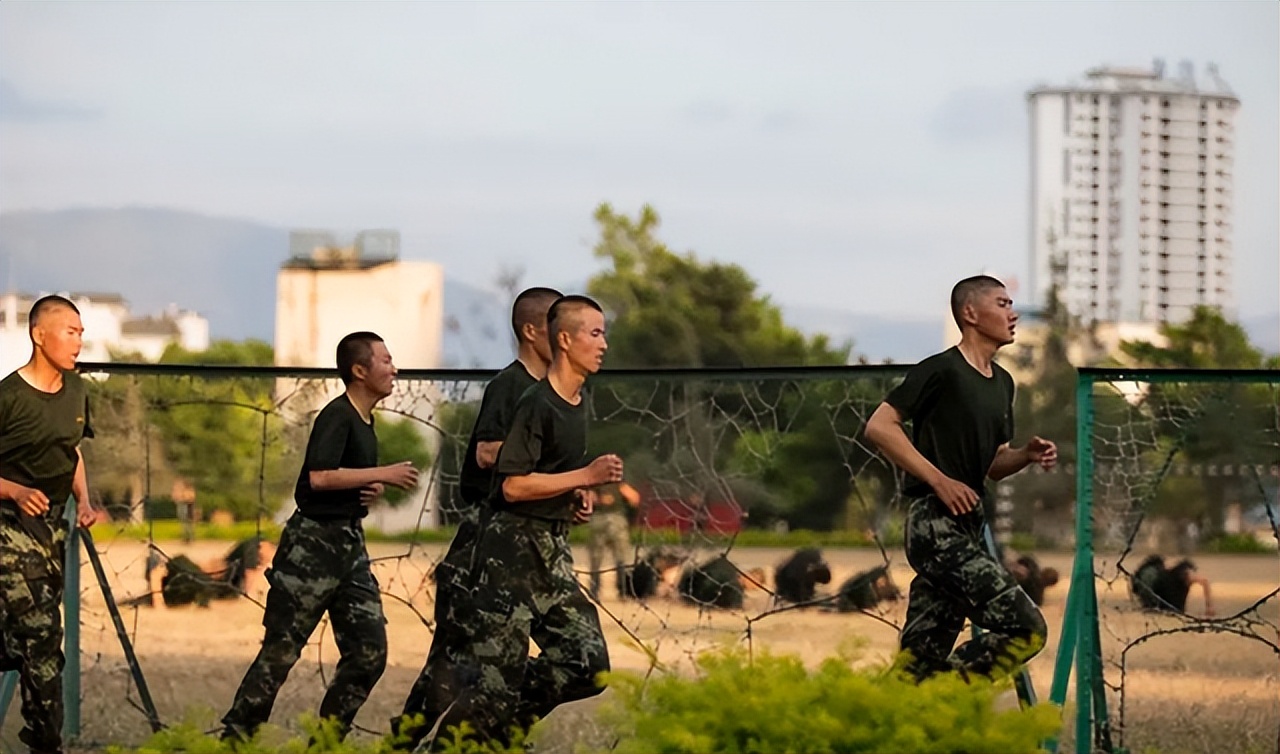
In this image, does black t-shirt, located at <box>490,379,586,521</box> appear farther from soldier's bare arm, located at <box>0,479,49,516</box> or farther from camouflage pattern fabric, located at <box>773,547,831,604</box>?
camouflage pattern fabric, located at <box>773,547,831,604</box>

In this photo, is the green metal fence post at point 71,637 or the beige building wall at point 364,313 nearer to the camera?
the green metal fence post at point 71,637

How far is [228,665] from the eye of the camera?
1170cm

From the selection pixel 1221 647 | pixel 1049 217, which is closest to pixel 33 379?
pixel 1221 647

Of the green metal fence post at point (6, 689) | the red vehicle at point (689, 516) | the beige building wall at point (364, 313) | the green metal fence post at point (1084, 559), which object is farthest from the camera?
the beige building wall at point (364, 313)

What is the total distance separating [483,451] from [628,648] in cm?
207

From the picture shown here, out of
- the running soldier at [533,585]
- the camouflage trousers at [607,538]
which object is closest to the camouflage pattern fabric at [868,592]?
the camouflage trousers at [607,538]

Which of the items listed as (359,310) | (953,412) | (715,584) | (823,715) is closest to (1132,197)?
(359,310)

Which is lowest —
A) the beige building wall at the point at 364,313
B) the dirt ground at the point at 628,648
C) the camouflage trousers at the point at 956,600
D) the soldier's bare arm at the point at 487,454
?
the dirt ground at the point at 628,648

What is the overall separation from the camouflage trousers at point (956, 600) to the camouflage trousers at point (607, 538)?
14.1 ft

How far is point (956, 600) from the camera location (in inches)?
299

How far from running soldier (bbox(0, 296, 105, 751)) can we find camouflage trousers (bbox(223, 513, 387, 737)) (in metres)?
0.70

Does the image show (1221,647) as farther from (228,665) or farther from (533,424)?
(228,665)

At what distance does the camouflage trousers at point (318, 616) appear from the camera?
823cm

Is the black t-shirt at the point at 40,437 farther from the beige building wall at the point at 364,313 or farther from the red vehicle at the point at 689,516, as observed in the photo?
the beige building wall at the point at 364,313
